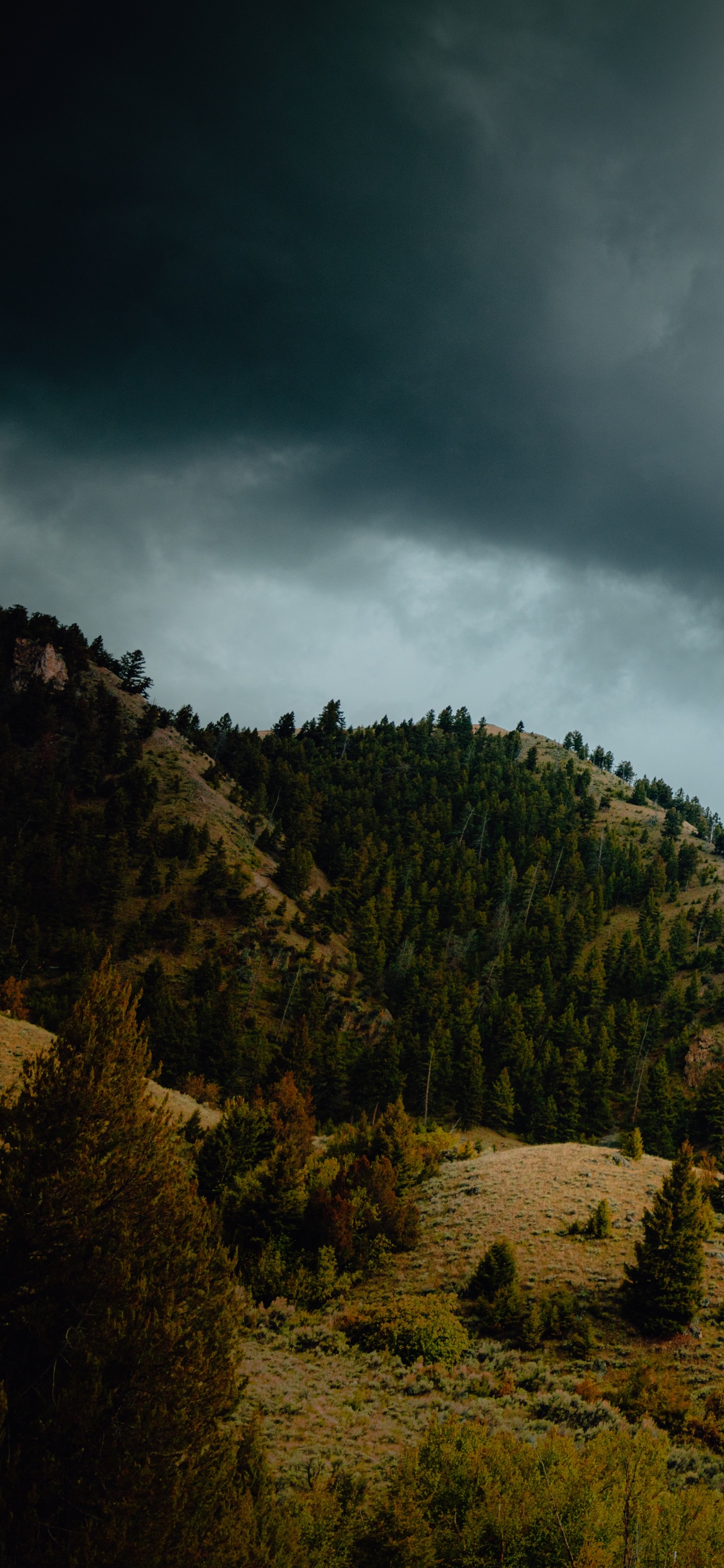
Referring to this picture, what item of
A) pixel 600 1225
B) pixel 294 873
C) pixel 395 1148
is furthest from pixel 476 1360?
pixel 294 873

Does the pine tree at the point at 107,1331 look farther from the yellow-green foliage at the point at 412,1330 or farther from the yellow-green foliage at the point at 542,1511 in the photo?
the yellow-green foliage at the point at 412,1330

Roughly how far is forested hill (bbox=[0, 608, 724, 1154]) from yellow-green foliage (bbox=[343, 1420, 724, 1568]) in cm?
4647

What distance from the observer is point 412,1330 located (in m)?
26.5

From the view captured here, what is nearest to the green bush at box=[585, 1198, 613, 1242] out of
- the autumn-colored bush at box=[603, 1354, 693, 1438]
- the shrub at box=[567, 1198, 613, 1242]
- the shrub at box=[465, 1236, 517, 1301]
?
the shrub at box=[567, 1198, 613, 1242]

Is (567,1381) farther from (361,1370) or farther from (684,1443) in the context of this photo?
(361,1370)

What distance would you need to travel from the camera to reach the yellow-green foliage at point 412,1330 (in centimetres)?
2558

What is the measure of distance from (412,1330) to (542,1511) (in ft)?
60.0

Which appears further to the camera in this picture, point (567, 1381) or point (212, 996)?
point (212, 996)

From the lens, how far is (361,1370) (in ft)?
81.0

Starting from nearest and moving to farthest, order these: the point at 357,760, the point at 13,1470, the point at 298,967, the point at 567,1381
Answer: the point at 13,1470 < the point at 567,1381 < the point at 298,967 < the point at 357,760

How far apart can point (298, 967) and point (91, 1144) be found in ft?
302

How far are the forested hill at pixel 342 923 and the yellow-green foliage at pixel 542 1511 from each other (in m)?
46.5

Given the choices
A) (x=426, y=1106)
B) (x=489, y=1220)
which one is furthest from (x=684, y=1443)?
(x=426, y=1106)

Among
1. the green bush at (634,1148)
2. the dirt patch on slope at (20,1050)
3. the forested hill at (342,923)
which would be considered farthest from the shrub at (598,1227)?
the forested hill at (342,923)
